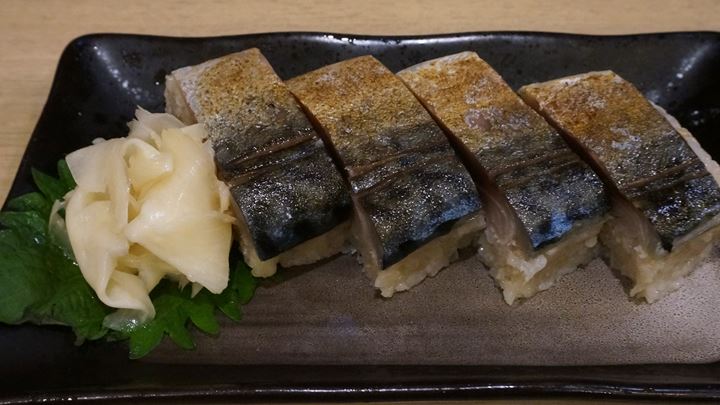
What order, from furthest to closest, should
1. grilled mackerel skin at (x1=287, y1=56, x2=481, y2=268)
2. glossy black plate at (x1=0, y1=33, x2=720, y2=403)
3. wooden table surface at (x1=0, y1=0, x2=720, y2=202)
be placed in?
1. wooden table surface at (x1=0, y1=0, x2=720, y2=202)
2. grilled mackerel skin at (x1=287, y1=56, x2=481, y2=268)
3. glossy black plate at (x1=0, y1=33, x2=720, y2=403)

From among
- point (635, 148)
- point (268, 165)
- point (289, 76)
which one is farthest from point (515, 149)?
point (289, 76)

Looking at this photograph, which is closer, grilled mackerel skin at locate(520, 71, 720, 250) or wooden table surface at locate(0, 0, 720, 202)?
grilled mackerel skin at locate(520, 71, 720, 250)

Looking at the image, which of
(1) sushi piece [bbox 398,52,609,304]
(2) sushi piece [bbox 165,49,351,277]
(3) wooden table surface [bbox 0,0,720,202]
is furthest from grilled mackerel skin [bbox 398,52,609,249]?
(3) wooden table surface [bbox 0,0,720,202]

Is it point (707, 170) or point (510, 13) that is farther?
point (510, 13)

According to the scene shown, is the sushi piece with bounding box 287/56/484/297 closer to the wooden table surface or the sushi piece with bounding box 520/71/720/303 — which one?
the sushi piece with bounding box 520/71/720/303

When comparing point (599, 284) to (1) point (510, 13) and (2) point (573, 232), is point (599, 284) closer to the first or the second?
(2) point (573, 232)

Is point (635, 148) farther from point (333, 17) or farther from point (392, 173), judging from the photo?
point (333, 17)

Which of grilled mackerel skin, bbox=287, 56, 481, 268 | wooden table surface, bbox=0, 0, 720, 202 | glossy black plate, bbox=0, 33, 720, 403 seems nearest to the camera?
glossy black plate, bbox=0, 33, 720, 403

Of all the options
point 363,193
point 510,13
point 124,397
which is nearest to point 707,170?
point 363,193
